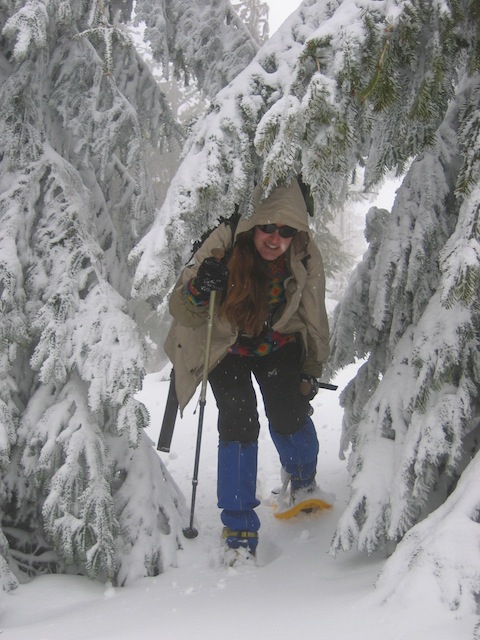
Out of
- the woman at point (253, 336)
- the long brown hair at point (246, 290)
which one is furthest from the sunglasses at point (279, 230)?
the long brown hair at point (246, 290)

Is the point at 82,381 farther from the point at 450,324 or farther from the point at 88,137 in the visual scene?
the point at 450,324

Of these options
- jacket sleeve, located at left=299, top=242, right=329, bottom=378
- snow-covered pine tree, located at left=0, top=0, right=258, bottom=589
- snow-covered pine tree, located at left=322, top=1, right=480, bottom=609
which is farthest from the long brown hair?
snow-covered pine tree, located at left=322, top=1, right=480, bottom=609

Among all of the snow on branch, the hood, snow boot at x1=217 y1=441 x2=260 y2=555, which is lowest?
snow boot at x1=217 y1=441 x2=260 y2=555

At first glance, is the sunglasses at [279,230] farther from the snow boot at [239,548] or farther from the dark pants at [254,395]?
the snow boot at [239,548]

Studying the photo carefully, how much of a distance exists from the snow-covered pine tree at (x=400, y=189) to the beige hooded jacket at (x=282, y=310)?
352 mm

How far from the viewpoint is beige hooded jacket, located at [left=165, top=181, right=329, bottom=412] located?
3.51 m

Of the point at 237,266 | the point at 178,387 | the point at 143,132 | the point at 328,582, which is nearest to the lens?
the point at 328,582

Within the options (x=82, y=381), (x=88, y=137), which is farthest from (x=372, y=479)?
(x=88, y=137)

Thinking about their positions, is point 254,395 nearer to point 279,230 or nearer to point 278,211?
point 279,230

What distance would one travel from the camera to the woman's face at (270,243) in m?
3.58

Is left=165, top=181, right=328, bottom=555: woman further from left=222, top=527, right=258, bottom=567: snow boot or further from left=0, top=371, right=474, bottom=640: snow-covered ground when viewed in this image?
left=0, top=371, right=474, bottom=640: snow-covered ground

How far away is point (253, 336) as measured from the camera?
3.83 m

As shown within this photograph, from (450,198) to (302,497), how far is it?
2.25 m

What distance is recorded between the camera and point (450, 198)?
336 cm
